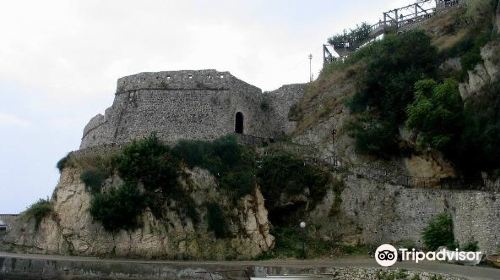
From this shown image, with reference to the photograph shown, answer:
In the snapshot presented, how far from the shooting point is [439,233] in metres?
25.3

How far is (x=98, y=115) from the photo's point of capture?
136ft

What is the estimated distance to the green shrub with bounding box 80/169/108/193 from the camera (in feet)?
98.7

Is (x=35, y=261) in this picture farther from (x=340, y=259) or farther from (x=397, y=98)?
(x=397, y=98)

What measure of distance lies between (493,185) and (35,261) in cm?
2200

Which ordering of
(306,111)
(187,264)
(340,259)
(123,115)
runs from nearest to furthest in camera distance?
(187,264), (340,259), (123,115), (306,111)

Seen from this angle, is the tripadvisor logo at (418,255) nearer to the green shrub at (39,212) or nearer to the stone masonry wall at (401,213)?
the stone masonry wall at (401,213)

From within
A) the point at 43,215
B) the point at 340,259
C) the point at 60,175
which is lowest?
the point at 340,259

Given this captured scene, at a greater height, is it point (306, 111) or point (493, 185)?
point (306, 111)

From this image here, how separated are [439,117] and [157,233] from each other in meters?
15.5

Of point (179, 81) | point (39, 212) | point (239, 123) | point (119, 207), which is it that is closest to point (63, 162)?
point (39, 212)

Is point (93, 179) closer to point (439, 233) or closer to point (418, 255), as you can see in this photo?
point (418, 255)

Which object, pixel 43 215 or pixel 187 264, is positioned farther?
pixel 43 215

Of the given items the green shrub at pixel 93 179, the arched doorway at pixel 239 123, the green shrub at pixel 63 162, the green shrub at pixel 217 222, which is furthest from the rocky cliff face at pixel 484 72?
the green shrub at pixel 63 162

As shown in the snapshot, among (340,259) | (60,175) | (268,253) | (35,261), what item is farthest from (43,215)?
(340,259)
